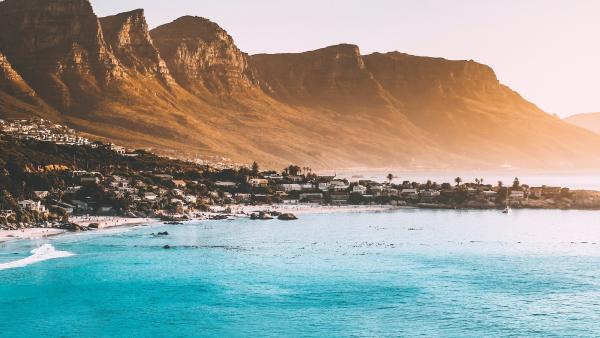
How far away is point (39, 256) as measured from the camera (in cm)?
9669

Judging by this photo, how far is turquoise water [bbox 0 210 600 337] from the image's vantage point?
214 ft

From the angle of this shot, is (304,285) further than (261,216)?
No

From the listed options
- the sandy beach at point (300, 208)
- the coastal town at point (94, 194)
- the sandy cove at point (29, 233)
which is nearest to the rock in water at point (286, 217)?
the coastal town at point (94, 194)

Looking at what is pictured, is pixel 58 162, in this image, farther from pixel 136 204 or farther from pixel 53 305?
pixel 53 305

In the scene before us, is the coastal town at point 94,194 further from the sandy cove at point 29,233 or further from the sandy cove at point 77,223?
the sandy cove at point 29,233

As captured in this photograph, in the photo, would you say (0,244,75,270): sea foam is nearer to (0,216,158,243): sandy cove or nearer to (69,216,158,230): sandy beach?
(0,216,158,243): sandy cove

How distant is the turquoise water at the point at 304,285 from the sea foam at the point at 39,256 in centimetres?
139

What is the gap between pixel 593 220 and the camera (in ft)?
544

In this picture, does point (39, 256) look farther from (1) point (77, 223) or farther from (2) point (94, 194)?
(2) point (94, 194)

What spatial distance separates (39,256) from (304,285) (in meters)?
36.6

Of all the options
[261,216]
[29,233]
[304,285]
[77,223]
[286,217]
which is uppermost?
[261,216]

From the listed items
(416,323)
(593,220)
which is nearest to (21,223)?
(416,323)

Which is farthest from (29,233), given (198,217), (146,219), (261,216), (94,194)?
(261,216)

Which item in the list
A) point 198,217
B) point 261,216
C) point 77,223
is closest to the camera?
point 77,223
